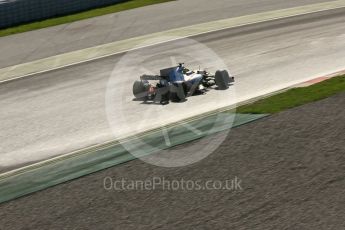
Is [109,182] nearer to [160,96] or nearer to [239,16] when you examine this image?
[160,96]

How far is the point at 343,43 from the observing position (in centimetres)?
1948

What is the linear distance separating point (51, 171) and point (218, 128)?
337 cm

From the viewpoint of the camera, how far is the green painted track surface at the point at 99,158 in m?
10.4

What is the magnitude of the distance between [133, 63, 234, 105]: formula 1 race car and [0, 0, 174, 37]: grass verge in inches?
456

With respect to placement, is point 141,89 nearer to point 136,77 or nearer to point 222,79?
point 222,79

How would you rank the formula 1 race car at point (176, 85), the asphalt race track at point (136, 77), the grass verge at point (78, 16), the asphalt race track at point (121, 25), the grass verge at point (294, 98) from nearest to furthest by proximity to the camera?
the grass verge at point (294, 98) < the asphalt race track at point (136, 77) < the formula 1 race car at point (176, 85) < the asphalt race track at point (121, 25) < the grass verge at point (78, 16)

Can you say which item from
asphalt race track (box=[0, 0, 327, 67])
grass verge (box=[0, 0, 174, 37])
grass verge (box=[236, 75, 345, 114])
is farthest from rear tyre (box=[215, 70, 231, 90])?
grass verge (box=[0, 0, 174, 37])

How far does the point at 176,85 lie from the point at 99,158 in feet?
11.8

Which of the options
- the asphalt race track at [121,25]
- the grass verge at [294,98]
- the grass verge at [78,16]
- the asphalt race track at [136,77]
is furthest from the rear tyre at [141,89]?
the grass verge at [78,16]

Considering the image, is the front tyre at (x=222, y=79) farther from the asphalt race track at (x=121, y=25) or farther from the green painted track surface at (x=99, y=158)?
the asphalt race track at (x=121, y=25)

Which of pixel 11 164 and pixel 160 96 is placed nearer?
pixel 11 164

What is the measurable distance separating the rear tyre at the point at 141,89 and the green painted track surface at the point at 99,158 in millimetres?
2258

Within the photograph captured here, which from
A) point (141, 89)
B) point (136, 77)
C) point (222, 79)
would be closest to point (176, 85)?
→ point (141, 89)

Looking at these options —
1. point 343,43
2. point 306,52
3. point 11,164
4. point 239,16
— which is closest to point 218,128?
point 11,164
